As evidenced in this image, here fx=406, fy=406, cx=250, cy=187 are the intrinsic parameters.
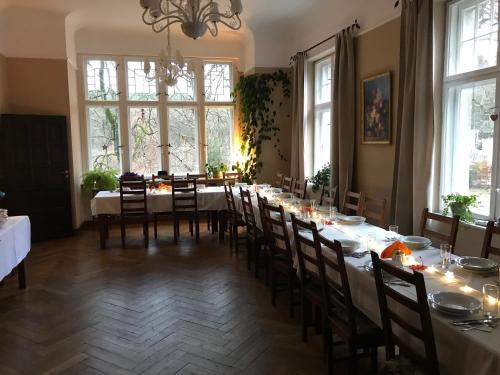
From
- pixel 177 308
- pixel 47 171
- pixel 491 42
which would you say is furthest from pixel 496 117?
pixel 47 171

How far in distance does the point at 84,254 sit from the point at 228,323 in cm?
315

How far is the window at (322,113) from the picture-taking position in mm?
6762

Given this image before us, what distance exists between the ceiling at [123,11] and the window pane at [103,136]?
157 centimetres

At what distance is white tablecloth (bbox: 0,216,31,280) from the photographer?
3549 millimetres

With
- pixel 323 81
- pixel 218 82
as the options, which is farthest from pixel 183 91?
pixel 323 81

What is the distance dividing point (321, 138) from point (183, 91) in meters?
3.07

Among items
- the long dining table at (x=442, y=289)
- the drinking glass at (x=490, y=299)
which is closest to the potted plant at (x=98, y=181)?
the long dining table at (x=442, y=289)

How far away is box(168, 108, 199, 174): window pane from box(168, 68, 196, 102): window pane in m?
0.22

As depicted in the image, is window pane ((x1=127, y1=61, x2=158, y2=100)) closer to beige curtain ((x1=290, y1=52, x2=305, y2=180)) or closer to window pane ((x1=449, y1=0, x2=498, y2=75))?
beige curtain ((x1=290, y1=52, x2=305, y2=180))

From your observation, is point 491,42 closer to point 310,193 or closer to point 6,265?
point 310,193

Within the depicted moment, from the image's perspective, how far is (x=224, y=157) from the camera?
8562mm

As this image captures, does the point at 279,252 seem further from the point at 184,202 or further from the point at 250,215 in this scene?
the point at 184,202

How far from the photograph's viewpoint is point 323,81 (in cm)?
692

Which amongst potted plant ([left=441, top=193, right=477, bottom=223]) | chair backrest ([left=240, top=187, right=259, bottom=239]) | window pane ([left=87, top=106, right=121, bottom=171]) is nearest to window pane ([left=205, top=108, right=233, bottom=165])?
window pane ([left=87, top=106, right=121, bottom=171])
